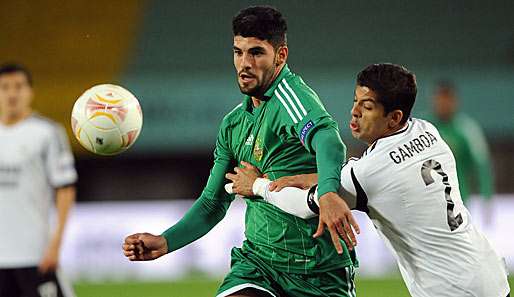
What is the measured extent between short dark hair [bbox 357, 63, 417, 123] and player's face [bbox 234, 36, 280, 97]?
0.52m

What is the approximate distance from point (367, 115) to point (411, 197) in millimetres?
397

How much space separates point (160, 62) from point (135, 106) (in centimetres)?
1350

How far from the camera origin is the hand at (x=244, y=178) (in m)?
4.30

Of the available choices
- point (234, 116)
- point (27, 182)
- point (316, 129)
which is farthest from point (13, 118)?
point (316, 129)

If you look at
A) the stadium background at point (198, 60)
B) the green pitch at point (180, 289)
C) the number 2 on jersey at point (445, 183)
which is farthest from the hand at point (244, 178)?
the stadium background at point (198, 60)

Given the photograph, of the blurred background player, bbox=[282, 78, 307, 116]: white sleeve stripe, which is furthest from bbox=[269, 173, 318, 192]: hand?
the blurred background player

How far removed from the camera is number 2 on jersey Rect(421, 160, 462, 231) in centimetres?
389

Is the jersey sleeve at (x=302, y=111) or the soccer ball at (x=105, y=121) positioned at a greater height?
the jersey sleeve at (x=302, y=111)

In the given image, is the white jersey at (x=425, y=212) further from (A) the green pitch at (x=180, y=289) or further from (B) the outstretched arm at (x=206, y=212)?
(A) the green pitch at (x=180, y=289)

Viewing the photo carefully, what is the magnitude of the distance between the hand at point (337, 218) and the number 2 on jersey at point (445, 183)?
0.42 meters

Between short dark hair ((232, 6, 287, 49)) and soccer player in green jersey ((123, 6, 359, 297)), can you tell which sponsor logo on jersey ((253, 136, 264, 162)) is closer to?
soccer player in green jersey ((123, 6, 359, 297))

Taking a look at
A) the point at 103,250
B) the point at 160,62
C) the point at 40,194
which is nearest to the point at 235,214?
the point at 103,250

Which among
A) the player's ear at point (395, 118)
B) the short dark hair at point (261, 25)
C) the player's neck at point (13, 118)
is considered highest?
the short dark hair at point (261, 25)

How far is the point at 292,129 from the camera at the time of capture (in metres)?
4.23
